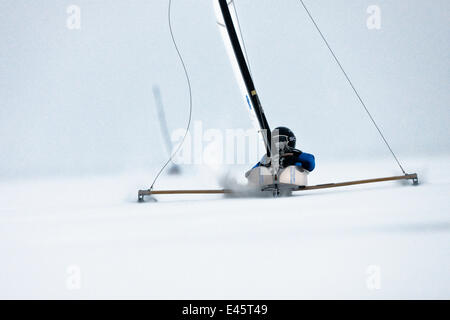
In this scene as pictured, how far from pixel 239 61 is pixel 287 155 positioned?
2.46 feet

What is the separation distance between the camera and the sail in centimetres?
297

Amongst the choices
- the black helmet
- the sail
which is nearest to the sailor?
the black helmet

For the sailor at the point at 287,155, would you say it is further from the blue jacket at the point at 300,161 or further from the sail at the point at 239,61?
the sail at the point at 239,61

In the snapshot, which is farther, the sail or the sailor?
the sailor

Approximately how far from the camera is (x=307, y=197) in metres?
3.04

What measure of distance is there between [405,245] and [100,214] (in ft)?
5.66

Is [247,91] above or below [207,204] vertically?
above

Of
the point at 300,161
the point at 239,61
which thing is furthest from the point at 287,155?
the point at 239,61

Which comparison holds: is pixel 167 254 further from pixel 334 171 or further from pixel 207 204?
pixel 334 171

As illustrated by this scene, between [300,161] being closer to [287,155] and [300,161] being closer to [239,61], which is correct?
[287,155]

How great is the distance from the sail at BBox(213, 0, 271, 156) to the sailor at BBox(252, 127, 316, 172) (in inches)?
4.9

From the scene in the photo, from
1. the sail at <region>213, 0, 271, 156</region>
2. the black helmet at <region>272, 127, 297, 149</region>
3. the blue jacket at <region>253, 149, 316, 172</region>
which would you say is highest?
the sail at <region>213, 0, 271, 156</region>

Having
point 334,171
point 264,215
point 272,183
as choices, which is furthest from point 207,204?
point 334,171

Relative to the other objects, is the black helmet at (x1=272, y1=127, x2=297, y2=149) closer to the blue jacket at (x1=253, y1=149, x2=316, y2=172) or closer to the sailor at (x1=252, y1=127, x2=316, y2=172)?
the sailor at (x1=252, y1=127, x2=316, y2=172)
